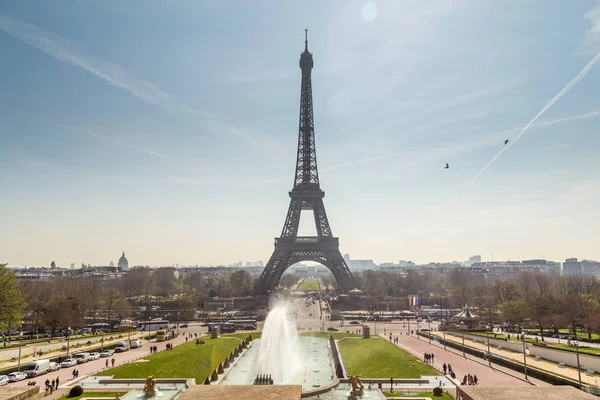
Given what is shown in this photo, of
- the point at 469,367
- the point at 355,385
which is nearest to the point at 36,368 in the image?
the point at 355,385

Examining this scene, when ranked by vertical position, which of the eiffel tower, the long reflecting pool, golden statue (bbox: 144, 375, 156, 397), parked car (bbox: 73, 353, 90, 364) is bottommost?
the long reflecting pool

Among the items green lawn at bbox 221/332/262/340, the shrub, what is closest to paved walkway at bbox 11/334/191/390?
the shrub

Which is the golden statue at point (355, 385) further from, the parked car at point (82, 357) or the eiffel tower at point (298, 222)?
the eiffel tower at point (298, 222)

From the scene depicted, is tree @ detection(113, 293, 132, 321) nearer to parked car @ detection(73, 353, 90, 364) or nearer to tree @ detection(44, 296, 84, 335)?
tree @ detection(44, 296, 84, 335)

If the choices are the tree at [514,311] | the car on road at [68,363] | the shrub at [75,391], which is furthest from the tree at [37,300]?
the tree at [514,311]

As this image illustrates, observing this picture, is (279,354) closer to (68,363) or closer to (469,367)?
(469,367)

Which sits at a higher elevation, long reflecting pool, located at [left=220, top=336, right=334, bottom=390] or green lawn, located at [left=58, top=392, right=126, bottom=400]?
green lawn, located at [left=58, top=392, right=126, bottom=400]
